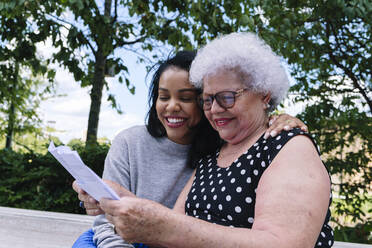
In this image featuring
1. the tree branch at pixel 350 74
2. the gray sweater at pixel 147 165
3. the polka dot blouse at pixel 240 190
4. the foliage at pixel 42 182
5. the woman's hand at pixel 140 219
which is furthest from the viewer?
the foliage at pixel 42 182

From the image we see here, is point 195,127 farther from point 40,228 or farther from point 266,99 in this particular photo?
point 40,228

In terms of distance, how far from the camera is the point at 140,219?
1.23 m

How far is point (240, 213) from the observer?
154 centimetres

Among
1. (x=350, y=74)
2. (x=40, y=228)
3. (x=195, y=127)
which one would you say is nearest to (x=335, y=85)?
(x=350, y=74)

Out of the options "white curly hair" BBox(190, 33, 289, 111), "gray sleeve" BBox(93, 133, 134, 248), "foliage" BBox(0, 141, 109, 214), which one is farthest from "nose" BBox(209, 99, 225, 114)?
"foliage" BBox(0, 141, 109, 214)

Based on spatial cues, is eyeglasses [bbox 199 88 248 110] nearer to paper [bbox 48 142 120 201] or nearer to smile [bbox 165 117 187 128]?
smile [bbox 165 117 187 128]

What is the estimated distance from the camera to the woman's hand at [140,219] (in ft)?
4.04

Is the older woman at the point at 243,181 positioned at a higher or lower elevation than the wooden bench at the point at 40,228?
higher

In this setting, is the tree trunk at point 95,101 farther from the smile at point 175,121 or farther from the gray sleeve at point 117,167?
the smile at point 175,121

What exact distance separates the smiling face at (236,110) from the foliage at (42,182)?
11.4 feet

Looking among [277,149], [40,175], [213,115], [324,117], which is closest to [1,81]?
[40,175]

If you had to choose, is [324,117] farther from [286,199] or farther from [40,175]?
[40,175]

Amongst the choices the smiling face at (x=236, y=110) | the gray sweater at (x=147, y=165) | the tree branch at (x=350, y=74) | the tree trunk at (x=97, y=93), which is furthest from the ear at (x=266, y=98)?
the tree trunk at (x=97, y=93)

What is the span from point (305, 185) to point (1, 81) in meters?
6.21
